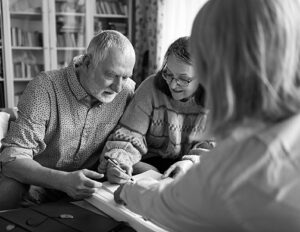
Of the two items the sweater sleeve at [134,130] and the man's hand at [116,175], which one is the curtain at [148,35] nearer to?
the sweater sleeve at [134,130]

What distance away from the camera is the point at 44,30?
159 inches

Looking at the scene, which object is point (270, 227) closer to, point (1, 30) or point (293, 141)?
point (293, 141)

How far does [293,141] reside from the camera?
651 mm

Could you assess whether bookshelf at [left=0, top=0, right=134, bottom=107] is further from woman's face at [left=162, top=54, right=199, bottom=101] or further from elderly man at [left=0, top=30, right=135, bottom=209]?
woman's face at [left=162, top=54, right=199, bottom=101]

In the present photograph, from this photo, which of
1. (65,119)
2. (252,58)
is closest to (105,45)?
(65,119)

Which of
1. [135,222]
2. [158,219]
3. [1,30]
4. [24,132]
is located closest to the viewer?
[158,219]

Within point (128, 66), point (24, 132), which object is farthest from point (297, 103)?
point (24, 132)

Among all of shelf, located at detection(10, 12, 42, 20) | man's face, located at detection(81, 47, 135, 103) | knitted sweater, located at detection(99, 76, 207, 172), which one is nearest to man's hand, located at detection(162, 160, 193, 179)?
knitted sweater, located at detection(99, 76, 207, 172)

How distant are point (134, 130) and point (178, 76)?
1.04 feet

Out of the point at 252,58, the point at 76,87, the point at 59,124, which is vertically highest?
the point at 252,58

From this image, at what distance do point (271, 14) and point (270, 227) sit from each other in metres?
0.39

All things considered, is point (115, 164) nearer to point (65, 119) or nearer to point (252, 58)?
point (65, 119)

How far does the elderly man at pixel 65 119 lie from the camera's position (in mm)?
1369

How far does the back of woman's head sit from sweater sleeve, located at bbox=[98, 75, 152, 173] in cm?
88
